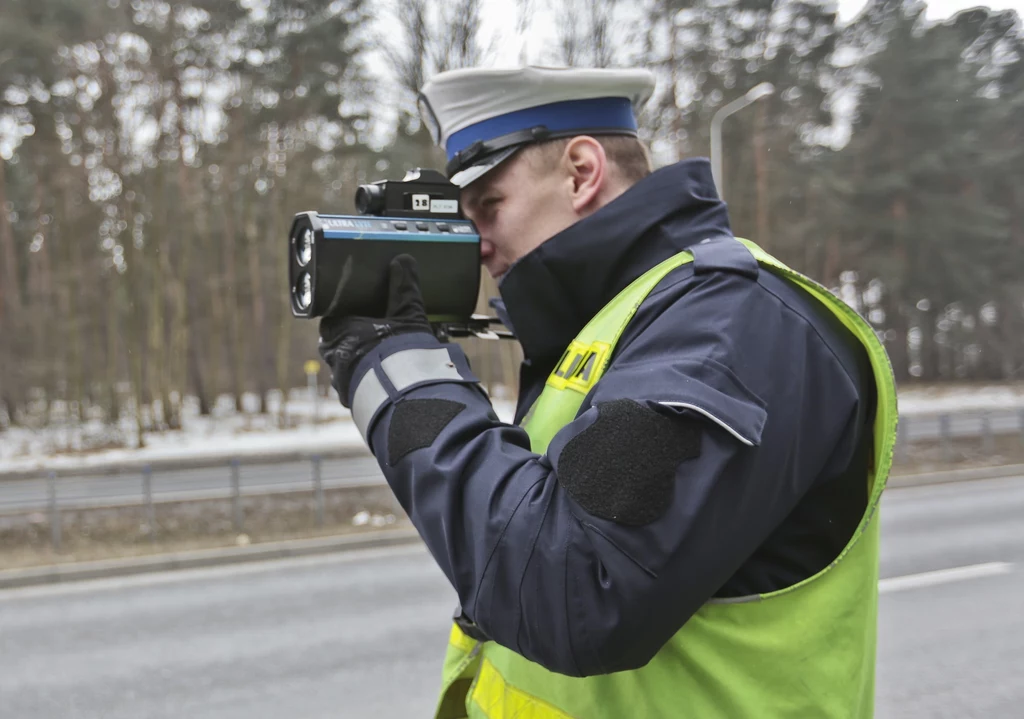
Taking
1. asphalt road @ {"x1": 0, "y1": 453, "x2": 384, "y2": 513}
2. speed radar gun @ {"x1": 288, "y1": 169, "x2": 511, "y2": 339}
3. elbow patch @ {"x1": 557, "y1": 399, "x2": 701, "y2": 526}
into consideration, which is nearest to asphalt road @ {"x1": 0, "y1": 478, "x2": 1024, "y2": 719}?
asphalt road @ {"x1": 0, "y1": 453, "x2": 384, "y2": 513}

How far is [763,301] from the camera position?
1.04 metres

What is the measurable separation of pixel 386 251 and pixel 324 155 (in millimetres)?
19399

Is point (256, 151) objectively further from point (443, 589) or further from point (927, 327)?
point (927, 327)

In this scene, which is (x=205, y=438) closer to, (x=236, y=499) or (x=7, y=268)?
(x=7, y=268)

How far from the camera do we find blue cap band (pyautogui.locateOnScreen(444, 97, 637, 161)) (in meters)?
1.33

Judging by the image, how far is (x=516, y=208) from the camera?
53.2 inches

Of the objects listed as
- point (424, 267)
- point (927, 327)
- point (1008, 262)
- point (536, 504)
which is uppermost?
point (424, 267)

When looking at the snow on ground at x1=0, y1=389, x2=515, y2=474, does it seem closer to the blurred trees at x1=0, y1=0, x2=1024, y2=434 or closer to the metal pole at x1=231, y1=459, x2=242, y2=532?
the blurred trees at x1=0, y1=0, x2=1024, y2=434

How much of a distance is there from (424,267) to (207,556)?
294 inches

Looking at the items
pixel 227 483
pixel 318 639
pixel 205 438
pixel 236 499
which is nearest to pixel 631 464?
pixel 318 639

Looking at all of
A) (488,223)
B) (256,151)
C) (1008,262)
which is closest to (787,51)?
(256,151)

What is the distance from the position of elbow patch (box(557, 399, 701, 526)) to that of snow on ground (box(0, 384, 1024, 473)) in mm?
11366

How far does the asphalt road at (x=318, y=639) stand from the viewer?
179 inches

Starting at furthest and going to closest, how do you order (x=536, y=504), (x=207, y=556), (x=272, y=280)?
(x=272, y=280) < (x=207, y=556) < (x=536, y=504)
